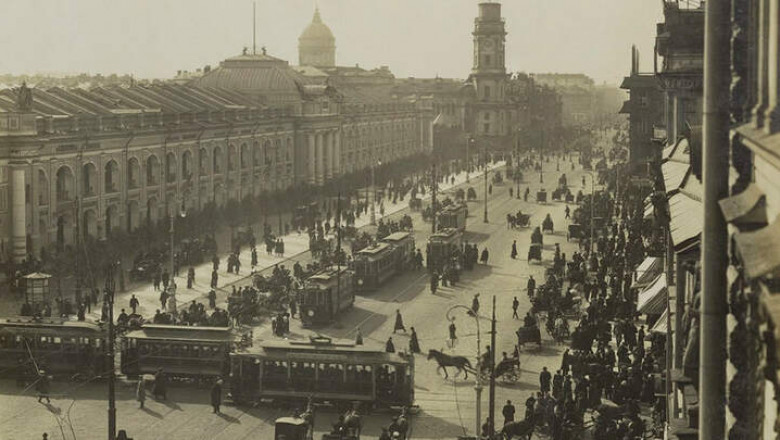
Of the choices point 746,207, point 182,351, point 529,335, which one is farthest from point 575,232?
point 746,207

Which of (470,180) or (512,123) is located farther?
(512,123)

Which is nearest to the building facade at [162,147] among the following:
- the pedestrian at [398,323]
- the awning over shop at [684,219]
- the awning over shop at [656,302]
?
the pedestrian at [398,323]

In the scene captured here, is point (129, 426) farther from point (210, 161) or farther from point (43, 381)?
point (210, 161)

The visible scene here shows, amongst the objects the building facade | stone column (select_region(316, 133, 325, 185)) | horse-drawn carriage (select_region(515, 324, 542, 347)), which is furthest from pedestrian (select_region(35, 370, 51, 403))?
stone column (select_region(316, 133, 325, 185))

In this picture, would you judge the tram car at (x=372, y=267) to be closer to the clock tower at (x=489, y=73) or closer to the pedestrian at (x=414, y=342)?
the pedestrian at (x=414, y=342)

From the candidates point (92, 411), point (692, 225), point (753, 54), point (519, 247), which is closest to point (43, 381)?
point (92, 411)

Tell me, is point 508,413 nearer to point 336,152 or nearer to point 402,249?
point 402,249
